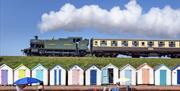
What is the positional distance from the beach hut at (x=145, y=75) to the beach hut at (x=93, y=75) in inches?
140

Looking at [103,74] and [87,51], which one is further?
[87,51]

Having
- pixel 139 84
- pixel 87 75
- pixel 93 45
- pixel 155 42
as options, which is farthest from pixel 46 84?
pixel 155 42

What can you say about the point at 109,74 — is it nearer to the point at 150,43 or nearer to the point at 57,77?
the point at 57,77

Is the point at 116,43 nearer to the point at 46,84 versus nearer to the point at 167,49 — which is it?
the point at 167,49

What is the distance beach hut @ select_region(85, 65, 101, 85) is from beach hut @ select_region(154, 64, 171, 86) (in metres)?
4.98

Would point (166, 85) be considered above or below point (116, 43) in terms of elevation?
below

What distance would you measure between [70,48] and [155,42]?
10576 mm

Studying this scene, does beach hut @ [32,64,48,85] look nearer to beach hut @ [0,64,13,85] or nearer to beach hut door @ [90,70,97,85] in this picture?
beach hut @ [0,64,13,85]

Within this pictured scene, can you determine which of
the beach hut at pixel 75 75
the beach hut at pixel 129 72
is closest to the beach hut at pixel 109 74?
the beach hut at pixel 129 72

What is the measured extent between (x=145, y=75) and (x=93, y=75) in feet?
15.1

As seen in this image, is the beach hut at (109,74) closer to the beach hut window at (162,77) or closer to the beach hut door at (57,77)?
the beach hut door at (57,77)

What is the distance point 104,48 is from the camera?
59094mm

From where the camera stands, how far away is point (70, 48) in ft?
199

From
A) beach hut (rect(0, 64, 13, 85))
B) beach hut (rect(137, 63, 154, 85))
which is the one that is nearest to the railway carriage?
Result: beach hut (rect(137, 63, 154, 85))
